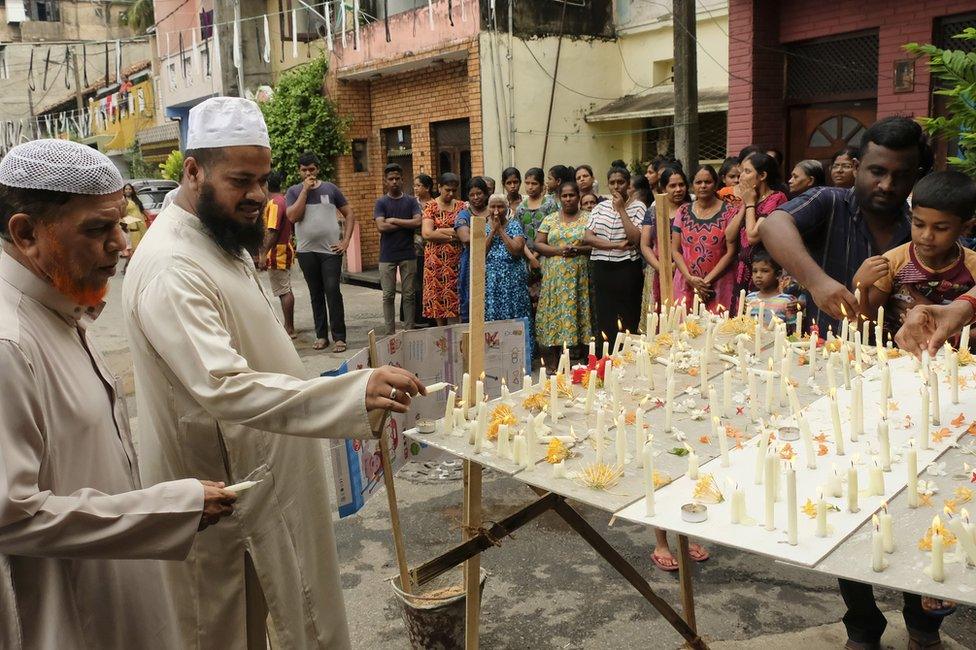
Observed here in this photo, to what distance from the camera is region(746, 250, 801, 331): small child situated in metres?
5.39

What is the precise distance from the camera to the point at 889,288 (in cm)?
323

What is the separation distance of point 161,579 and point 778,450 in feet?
5.58

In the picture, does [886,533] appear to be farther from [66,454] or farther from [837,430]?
[66,454]

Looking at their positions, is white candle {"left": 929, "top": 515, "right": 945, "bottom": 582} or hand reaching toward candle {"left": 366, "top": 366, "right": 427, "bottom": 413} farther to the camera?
hand reaching toward candle {"left": 366, "top": 366, "right": 427, "bottom": 413}

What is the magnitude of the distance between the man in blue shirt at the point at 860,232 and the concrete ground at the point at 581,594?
28cm

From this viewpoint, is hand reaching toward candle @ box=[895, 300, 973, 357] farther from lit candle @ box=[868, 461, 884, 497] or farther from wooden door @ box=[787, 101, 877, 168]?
wooden door @ box=[787, 101, 877, 168]

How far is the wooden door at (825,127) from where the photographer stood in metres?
8.61

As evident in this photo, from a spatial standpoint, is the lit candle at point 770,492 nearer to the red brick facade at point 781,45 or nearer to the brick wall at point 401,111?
the red brick facade at point 781,45

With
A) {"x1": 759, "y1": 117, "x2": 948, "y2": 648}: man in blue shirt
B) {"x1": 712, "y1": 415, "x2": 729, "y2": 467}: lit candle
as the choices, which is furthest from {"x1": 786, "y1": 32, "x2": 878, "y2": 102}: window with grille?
{"x1": 712, "y1": 415, "x2": 729, "y2": 467}: lit candle

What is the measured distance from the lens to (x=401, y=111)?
14570 millimetres

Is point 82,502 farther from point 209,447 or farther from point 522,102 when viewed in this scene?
point 522,102

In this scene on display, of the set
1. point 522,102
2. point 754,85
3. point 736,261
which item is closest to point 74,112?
point 522,102

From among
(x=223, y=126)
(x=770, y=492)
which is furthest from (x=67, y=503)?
(x=770, y=492)

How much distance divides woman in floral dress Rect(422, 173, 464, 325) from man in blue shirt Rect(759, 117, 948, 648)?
199 inches
